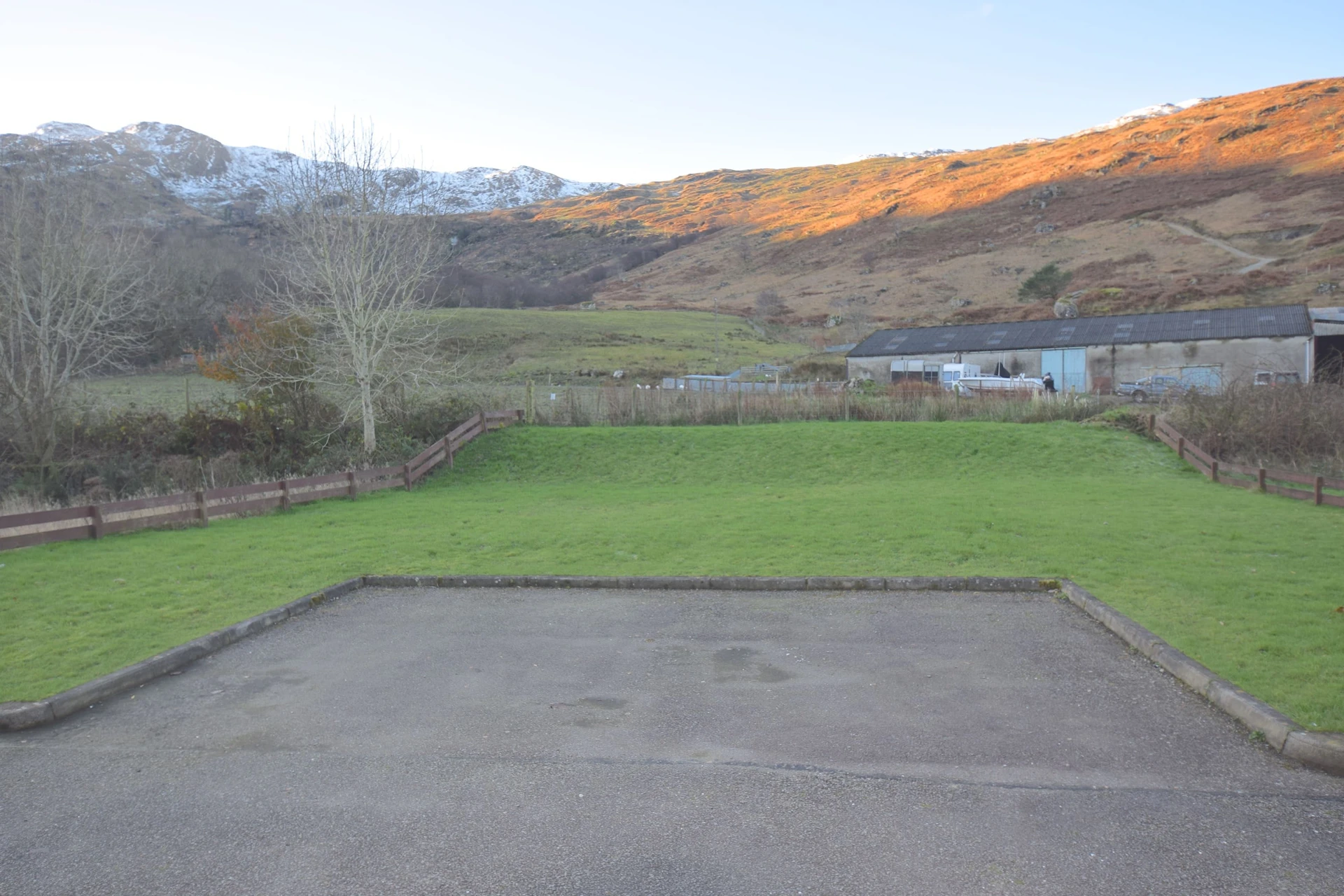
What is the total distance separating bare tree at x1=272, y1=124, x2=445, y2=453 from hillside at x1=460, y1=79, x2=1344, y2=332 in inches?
2213

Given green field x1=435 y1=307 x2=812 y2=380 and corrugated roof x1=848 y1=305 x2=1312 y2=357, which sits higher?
green field x1=435 y1=307 x2=812 y2=380

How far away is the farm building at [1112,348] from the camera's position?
132 ft

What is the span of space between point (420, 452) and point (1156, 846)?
21.9 m

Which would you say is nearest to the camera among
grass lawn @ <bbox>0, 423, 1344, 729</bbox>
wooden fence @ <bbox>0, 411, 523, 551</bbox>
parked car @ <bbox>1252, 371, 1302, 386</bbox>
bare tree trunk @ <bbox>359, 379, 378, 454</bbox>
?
grass lawn @ <bbox>0, 423, 1344, 729</bbox>

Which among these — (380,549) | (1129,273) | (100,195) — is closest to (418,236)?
(100,195)

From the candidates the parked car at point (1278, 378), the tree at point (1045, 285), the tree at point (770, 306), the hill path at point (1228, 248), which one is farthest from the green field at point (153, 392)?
the hill path at point (1228, 248)

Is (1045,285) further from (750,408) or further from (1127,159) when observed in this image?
(750,408)

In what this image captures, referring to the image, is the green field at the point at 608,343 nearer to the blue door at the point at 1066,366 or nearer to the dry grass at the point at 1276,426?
the blue door at the point at 1066,366

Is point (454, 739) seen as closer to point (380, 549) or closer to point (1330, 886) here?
point (1330, 886)

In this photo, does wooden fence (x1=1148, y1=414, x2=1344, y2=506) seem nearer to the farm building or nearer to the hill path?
the farm building

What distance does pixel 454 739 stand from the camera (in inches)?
222

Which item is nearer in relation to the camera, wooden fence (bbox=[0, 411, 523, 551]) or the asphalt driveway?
the asphalt driveway

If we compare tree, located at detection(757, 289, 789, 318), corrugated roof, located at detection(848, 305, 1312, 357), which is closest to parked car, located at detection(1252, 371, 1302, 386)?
corrugated roof, located at detection(848, 305, 1312, 357)

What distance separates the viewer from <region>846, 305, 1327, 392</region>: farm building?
40.1m
